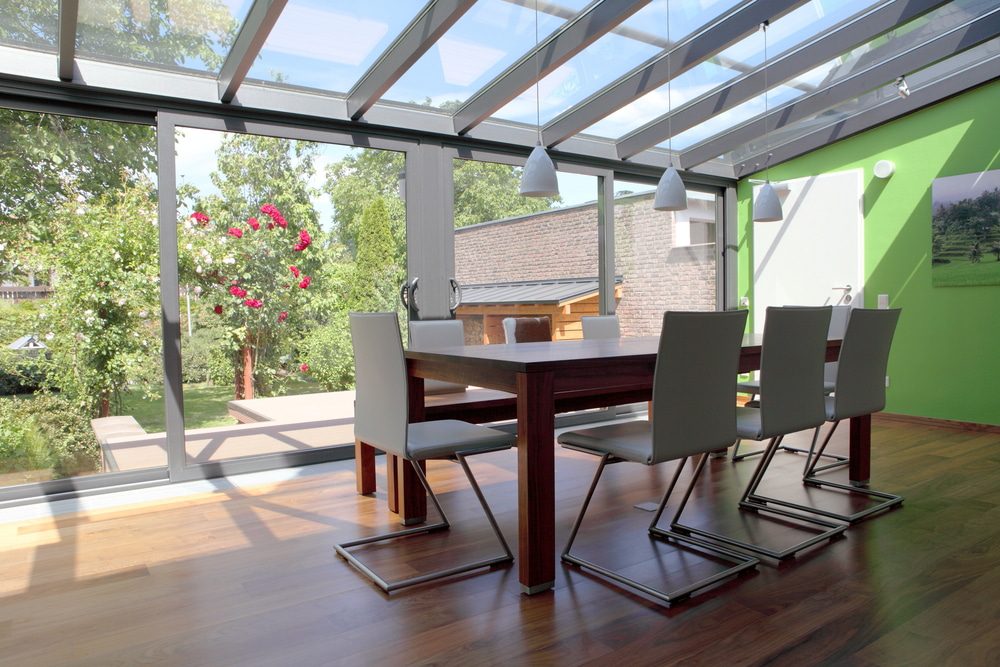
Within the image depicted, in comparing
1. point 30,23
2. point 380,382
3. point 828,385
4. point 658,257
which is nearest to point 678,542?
point 380,382

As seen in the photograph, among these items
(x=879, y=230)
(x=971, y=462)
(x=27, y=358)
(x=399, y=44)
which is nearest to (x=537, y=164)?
(x=399, y=44)

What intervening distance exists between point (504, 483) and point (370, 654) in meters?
1.96

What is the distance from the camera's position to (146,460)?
12.9 ft

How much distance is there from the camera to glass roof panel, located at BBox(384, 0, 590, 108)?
3.74 meters

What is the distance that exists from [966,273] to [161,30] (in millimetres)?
5660

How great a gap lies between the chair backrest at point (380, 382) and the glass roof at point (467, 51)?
1.57 metres

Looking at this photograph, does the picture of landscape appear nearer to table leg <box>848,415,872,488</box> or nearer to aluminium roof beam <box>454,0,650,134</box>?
table leg <box>848,415,872,488</box>

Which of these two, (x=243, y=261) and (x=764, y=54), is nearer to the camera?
(x=243, y=261)

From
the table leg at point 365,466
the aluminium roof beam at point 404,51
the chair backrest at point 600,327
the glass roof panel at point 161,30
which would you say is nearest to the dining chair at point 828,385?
the chair backrest at point 600,327

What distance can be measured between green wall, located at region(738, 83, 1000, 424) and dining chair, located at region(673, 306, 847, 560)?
3.09 m

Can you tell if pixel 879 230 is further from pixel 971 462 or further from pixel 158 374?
pixel 158 374

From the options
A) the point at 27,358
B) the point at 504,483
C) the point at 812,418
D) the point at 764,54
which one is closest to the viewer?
the point at 812,418

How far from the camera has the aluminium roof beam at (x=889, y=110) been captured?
5082 mm

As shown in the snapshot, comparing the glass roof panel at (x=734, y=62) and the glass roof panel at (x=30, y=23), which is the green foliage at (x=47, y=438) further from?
the glass roof panel at (x=734, y=62)
